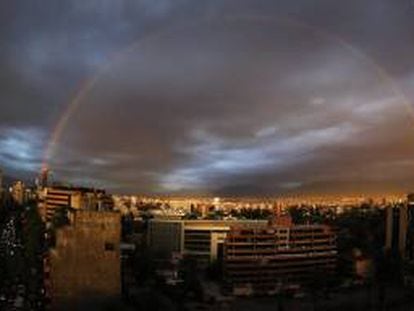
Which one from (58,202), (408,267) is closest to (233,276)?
(408,267)

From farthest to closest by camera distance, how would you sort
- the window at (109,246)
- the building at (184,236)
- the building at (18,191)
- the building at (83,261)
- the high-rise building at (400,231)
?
the building at (18,191)
the high-rise building at (400,231)
the building at (184,236)
the window at (109,246)
the building at (83,261)

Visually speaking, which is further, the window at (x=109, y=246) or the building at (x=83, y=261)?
the window at (x=109, y=246)

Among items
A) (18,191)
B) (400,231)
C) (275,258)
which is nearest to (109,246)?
(275,258)

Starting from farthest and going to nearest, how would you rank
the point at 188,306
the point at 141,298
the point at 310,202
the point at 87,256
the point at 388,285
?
the point at 310,202 → the point at 388,285 → the point at 188,306 → the point at 141,298 → the point at 87,256

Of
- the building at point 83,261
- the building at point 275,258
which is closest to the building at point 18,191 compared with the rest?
the building at point 275,258

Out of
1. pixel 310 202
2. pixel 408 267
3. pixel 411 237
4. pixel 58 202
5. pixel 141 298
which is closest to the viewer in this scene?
pixel 141 298

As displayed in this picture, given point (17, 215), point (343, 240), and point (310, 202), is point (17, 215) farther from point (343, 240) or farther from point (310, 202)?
point (310, 202)

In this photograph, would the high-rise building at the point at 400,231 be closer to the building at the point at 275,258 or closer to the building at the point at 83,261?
the building at the point at 275,258

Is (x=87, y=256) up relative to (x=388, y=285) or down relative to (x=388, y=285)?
up
